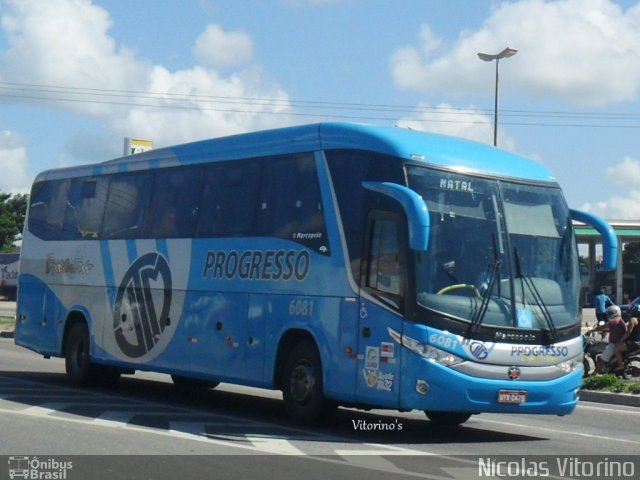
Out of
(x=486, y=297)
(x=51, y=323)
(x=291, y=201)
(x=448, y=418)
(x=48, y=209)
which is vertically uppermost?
(x=48, y=209)

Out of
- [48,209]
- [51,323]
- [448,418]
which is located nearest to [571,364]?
[448,418]

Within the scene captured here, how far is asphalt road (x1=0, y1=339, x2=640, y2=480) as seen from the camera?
10750 mm

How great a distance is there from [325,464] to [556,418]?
6618 mm

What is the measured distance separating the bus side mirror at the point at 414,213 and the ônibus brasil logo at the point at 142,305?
18.3 feet

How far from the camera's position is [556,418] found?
651 inches

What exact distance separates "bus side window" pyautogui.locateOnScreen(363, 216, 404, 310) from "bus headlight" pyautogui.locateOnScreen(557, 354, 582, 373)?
2.22 meters

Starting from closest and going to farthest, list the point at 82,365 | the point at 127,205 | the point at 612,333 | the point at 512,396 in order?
the point at 512,396 → the point at 127,205 → the point at 82,365 → the point at 612,333

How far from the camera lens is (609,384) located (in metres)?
20.0

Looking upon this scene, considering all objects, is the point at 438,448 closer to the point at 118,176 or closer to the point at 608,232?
the point at 608,232

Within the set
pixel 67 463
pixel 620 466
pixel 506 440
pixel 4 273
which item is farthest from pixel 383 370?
pixel 4 273

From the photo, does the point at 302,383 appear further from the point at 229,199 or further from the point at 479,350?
the point at 229,199

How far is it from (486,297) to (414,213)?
4.77ft

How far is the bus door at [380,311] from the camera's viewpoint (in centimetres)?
1280

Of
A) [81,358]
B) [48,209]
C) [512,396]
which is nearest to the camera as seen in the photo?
[512,396]
